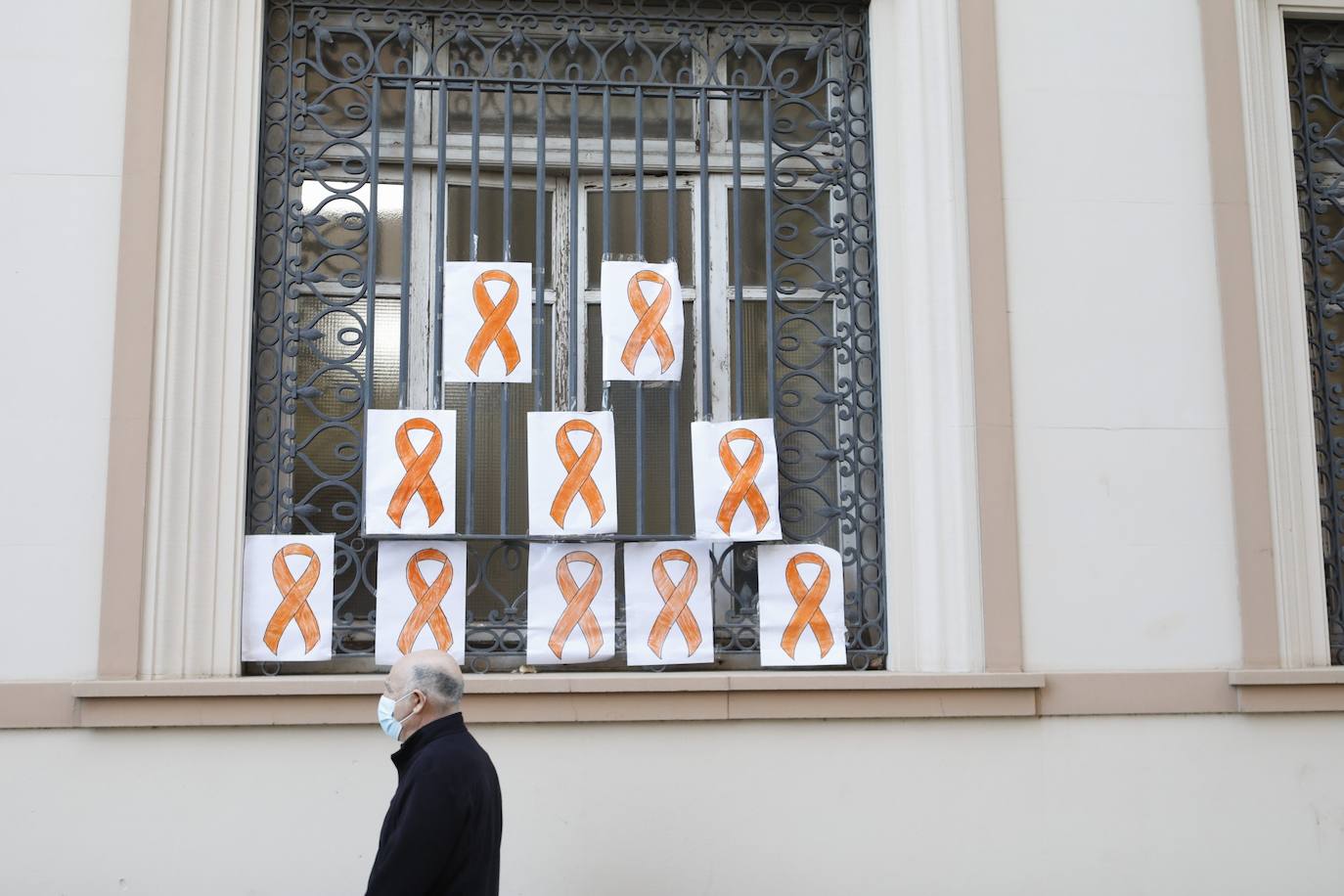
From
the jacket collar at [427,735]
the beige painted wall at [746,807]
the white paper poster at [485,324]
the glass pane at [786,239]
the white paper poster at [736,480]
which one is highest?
the glass pane at [786,239]

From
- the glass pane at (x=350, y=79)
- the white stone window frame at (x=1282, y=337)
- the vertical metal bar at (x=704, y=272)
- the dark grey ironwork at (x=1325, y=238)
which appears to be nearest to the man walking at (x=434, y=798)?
the vertical metal bar at (x=704, y=272)

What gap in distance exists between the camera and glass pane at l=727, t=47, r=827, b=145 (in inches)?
207

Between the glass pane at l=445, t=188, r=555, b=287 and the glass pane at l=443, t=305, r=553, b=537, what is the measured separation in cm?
29

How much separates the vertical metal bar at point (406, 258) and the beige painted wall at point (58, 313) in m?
1.03

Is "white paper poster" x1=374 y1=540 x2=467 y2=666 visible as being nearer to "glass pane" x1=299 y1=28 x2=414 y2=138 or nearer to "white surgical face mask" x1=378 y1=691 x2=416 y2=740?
"white surgical face mask" x1=378 y1=691 x2=416 y2=740

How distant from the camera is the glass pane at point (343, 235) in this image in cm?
499

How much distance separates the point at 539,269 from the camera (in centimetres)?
501

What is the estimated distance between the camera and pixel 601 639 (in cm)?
480

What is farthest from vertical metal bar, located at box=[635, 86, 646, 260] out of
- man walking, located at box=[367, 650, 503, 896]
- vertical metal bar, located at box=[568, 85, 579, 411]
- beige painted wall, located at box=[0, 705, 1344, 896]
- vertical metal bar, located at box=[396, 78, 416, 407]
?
man walking, located at box=[367, 650, 503, 896]

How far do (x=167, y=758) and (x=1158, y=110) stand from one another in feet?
14.5

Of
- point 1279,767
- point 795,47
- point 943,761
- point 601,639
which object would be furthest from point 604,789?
point 795,47

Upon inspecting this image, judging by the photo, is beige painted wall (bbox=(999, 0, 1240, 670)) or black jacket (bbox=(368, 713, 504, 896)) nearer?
black jacket (bbox=(368, 713, 504, 896))

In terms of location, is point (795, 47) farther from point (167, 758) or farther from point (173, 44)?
point (167, 758)

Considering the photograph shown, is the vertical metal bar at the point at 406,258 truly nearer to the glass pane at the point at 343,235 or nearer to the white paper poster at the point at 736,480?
the glass pane at the point at 343,235
